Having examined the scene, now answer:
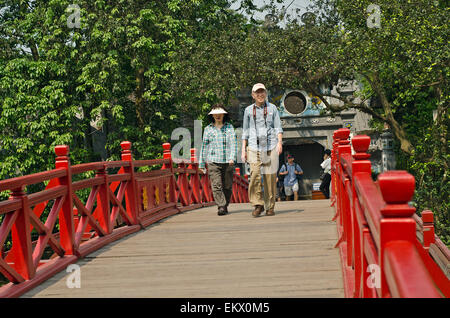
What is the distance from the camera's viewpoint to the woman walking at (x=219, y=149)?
8.89 m

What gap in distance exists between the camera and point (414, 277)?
67.6 inches

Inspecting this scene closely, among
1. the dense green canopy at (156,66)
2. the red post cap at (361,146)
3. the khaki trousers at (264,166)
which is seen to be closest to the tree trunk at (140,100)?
the dense green canopy at (156,66)

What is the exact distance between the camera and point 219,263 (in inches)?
213

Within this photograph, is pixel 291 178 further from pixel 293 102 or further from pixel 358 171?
pixel 358 171

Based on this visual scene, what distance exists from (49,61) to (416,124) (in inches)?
524

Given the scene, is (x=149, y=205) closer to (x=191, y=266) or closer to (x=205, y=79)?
(x=191, y=266)

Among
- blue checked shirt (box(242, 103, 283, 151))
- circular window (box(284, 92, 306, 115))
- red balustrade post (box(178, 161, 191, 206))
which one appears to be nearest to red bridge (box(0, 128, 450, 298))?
blue checked shirt (box(242, 103, 283, 151))

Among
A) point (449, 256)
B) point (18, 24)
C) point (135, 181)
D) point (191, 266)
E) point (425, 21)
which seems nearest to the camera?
point (191, 266)

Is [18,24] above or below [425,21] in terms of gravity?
above

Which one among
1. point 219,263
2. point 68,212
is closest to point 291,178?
point 68,212

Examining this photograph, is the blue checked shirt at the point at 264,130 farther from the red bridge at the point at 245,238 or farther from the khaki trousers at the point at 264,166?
the red bridge at the point at 245,238

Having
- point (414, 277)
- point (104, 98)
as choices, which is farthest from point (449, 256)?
point (104, 98)

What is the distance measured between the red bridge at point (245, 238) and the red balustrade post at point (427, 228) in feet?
11.6
